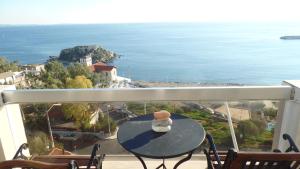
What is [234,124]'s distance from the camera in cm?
299

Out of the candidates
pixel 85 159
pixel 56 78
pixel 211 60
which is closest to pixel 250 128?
pixel 85 159

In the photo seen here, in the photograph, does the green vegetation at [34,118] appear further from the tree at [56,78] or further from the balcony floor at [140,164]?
the balcony floor at [140,164]

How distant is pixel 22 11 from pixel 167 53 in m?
33.7

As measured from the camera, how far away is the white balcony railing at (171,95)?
280cm

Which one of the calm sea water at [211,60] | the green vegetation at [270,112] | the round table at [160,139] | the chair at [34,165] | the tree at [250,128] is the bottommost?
the calm sea water at [211,60]

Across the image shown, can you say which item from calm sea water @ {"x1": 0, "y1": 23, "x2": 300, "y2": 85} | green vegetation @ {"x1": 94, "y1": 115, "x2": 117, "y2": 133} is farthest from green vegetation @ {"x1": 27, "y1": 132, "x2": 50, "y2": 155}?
calm sea water @ {"x1": 0, "y1": 23, "x2": 300, "y2": 85}

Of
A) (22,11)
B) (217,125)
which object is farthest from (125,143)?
(22,11)

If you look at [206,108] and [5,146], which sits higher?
[206,108]

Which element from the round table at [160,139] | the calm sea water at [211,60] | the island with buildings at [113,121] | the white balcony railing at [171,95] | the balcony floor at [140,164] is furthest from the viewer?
the calm sea water at [211,60]

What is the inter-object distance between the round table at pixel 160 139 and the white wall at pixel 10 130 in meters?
1.46

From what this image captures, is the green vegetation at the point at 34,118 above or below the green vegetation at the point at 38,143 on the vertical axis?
above

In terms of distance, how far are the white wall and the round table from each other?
4.80 ft

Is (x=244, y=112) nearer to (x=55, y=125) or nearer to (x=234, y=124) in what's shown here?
(x=234, y=124)

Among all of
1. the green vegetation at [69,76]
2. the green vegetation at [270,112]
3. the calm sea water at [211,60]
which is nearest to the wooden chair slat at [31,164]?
the green vegetation at [69,76]
